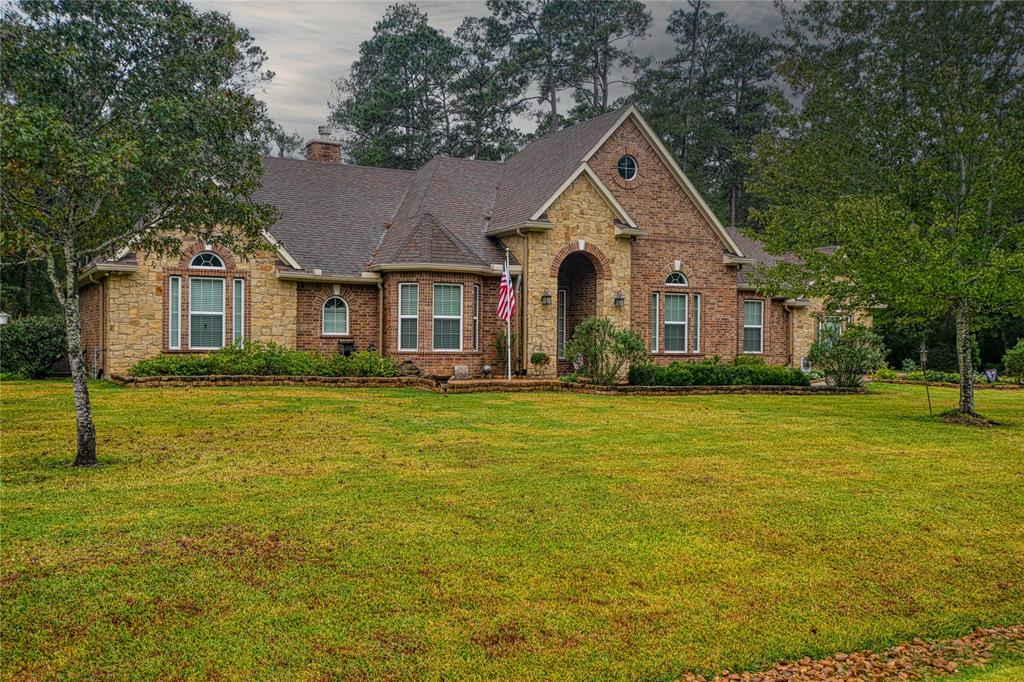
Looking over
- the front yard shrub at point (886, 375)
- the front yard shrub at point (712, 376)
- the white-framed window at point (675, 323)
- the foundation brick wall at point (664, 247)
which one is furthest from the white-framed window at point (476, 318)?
the front yard shrub at point (886, 375)

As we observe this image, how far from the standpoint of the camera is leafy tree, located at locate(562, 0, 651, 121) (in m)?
44.8

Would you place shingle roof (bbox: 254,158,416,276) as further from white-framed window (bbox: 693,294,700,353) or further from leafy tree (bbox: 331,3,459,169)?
leafy tree (bbox: 331,3,459,169)

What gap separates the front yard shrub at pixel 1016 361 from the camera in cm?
2680

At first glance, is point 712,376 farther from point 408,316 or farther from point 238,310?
point 238,310

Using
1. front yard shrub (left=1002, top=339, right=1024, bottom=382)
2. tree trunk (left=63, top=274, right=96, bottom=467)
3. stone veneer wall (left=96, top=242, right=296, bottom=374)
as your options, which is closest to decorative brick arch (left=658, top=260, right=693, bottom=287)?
stone veneer wall (left=96, top=242, right=296, bottom=374)

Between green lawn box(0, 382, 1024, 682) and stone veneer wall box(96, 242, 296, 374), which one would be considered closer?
green lawn box(0, 382, 1024, 682)

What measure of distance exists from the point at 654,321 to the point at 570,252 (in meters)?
Answer: 3.83

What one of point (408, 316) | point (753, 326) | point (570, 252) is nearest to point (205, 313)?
point (408, 316)


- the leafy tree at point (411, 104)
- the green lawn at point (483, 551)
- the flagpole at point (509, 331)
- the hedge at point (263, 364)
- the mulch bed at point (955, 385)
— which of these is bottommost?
the green lawn at point (483, 551)

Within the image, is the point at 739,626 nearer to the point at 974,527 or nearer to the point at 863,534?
the point at 863,534

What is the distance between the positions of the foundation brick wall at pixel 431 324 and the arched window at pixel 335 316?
119 cm

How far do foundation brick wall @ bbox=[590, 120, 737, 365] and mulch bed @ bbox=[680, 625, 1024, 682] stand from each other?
742 inches

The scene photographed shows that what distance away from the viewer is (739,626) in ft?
17.6

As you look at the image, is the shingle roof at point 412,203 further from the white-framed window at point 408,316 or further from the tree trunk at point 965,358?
the tree trunk at point 965,358
